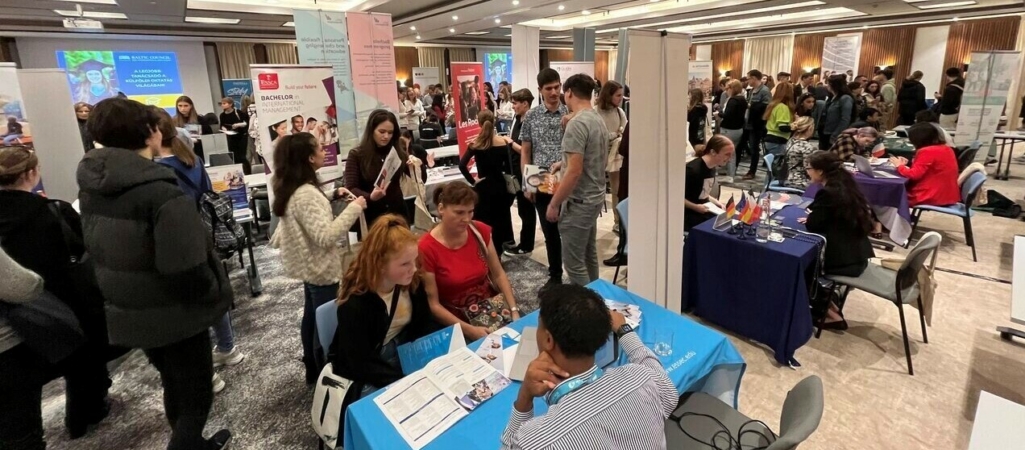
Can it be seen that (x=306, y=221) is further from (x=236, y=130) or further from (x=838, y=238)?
(x=236, y=130)

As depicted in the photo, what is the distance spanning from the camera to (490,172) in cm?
408

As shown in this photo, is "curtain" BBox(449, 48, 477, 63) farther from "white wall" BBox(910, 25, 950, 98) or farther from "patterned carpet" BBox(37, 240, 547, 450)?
"patterned carpet" BBox(37, 240, 547, 450)

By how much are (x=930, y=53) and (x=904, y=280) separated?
1278cm

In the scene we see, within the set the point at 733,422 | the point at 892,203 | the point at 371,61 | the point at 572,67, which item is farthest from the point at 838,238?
the point at 572,67

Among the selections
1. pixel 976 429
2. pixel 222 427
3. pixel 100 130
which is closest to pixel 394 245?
pixel 100 130

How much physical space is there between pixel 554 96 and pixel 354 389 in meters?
2.41

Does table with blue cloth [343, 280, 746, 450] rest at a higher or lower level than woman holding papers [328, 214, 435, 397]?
lower

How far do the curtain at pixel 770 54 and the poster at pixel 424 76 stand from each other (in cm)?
928

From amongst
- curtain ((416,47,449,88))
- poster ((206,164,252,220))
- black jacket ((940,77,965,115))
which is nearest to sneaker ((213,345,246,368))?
poster ((206,164,252,220))

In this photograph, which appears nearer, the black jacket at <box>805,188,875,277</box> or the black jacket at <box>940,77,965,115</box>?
the black jacket at <box>805,188,875,277</box>

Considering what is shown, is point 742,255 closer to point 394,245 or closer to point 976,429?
point 976,429

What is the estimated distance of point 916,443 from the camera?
2174 millimetres

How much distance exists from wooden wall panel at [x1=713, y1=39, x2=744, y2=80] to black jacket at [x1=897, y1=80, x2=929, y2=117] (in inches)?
283

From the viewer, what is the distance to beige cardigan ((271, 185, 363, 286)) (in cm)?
219
